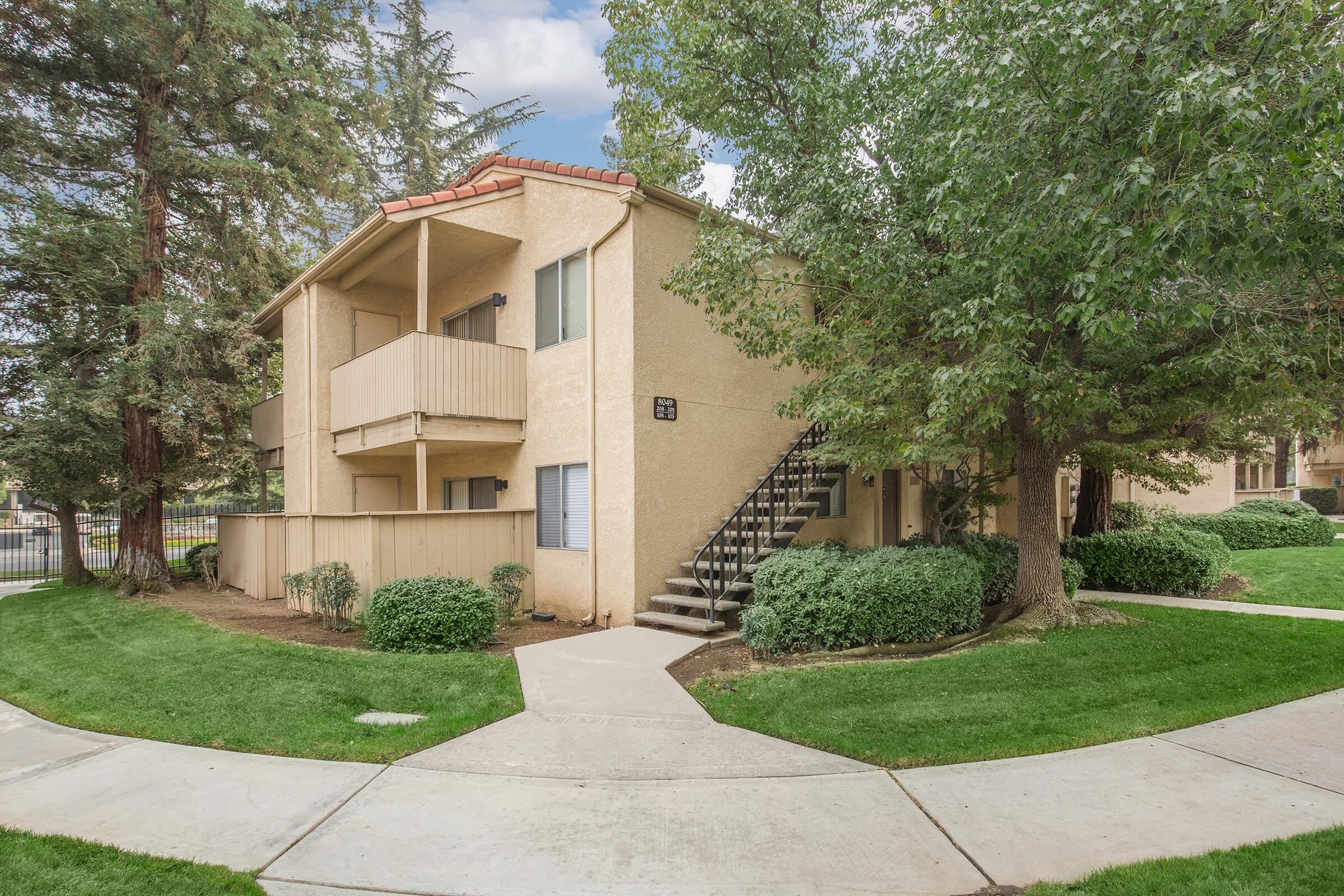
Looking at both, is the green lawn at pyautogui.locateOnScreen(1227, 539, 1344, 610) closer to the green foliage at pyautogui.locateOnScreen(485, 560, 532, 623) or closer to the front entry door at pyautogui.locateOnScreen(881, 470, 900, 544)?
the front entry door at pyautogui.locateOnScreen(881, 470, 900, 544)

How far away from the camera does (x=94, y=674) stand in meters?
6.77

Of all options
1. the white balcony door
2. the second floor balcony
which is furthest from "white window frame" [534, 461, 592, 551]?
the white balcony door

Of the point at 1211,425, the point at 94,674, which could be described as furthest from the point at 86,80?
the point at 1211,425

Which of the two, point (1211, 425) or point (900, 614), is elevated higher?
point (1211, 425)

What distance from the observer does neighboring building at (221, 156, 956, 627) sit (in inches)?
349

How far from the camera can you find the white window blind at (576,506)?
9.31m

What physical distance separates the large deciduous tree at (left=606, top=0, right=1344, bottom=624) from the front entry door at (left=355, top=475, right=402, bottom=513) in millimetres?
7234

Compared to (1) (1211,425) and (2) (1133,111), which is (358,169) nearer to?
(2) (1133,111)

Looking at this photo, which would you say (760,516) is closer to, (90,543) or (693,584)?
(693,584)

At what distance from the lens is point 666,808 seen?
377cm

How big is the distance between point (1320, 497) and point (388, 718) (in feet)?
123

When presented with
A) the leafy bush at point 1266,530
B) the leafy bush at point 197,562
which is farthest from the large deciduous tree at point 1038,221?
the leafy bush at point 197,562

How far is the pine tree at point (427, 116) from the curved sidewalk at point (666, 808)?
79.3ft

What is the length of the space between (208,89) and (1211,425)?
57.2ft
